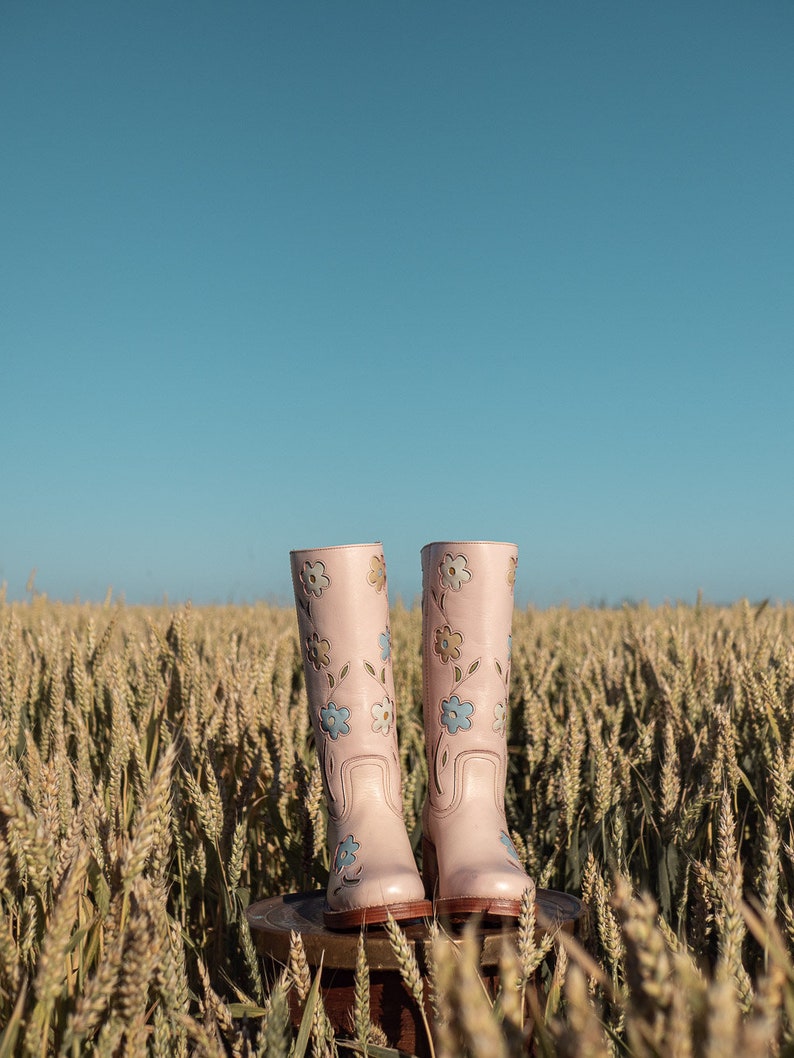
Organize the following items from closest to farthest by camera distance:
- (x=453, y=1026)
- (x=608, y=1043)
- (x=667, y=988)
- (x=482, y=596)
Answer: (x=667, y=988)
(x=453, y=1026)
(x=608, y=1043)
(x=482, y=596)

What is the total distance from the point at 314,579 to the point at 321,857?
0.52 m

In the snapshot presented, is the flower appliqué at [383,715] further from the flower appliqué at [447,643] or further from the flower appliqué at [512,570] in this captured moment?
the flower appliqué at [512,570]

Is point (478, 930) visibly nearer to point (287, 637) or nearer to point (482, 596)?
point (482, 596)

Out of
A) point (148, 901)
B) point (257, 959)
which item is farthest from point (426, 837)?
point (148, 901)

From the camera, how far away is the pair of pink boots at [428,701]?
1293 millimetres

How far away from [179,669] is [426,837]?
61 centimetres

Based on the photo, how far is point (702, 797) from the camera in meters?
1.34

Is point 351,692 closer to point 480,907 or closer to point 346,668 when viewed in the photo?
point 346,668

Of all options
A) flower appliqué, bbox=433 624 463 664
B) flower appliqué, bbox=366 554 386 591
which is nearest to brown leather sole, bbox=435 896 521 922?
flower appliqué, bbox=433 624 463 664

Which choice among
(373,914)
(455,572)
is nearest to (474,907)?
(373,914)

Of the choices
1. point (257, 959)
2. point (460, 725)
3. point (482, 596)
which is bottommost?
point (257, 959)

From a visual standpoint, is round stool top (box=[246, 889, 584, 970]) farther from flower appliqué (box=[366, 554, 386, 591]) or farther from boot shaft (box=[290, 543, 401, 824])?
flower appliqué (box=[366, 554, 386, 591])

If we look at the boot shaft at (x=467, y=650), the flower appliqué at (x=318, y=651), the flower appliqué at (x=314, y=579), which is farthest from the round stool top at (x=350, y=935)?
the flower appliqué at (x=314, y=579)

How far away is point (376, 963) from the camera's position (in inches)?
40.2
